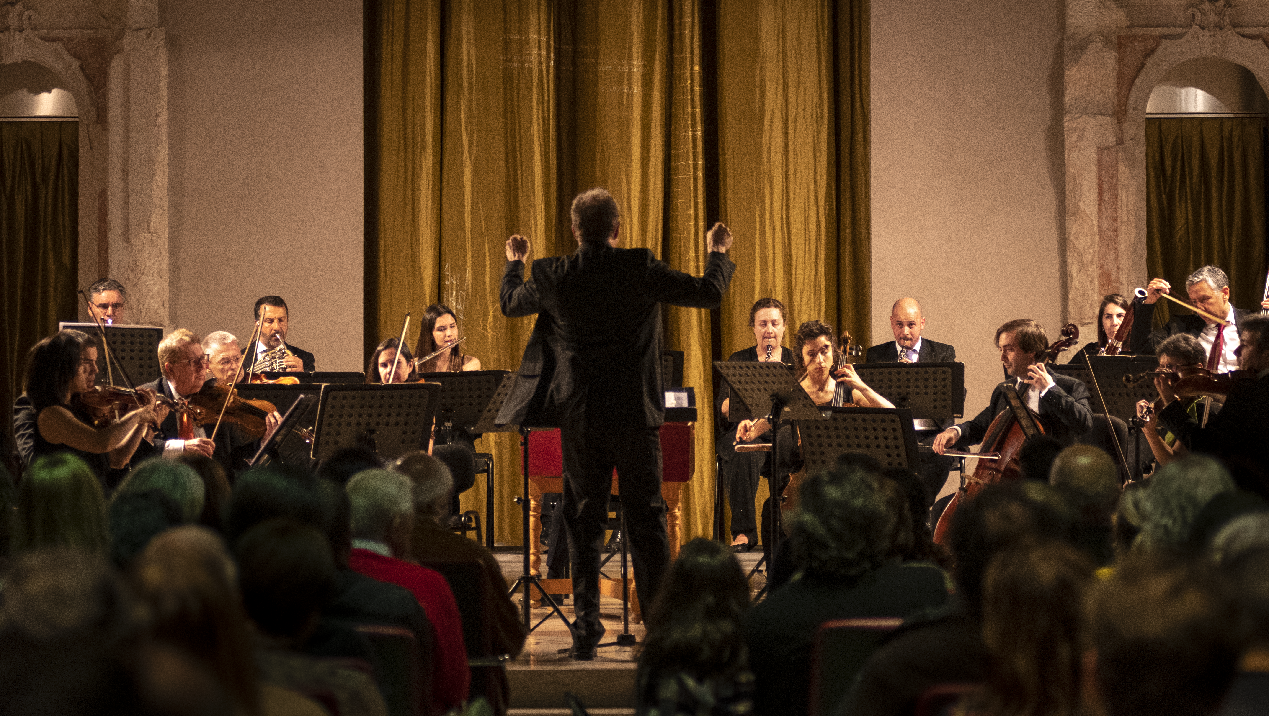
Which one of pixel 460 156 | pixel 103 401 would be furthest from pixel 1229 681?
pixel 460 156

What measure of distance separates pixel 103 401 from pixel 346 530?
2.67 m

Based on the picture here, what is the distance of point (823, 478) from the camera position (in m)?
2.21

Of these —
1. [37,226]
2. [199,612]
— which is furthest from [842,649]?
[37,226]

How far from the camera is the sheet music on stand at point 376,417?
15.0 ft

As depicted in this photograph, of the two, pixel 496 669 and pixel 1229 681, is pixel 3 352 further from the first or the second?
pixel 1229 681

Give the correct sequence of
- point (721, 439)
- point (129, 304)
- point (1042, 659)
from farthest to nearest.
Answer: point (129, 304) < point (721, 439) < point (1042, 659)

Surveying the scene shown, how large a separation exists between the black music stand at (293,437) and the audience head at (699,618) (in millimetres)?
2386

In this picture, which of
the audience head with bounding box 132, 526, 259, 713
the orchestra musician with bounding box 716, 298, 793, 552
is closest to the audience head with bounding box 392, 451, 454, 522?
the audience head with bounding box 132, 526, 259, 713

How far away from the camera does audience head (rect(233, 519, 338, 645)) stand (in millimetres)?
1520

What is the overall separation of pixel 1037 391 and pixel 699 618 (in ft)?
12.5

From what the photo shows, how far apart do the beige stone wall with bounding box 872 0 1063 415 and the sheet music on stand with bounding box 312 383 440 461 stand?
3.90 metres

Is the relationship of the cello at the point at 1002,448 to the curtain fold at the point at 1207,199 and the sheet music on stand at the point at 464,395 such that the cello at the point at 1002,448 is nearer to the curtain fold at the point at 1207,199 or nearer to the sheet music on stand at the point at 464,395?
the sheet music on stand at the point at 464,395

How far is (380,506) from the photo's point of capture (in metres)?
2.57

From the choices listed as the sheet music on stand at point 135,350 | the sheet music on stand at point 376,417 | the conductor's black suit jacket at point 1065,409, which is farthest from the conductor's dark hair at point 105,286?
the conductor's black suit jacket at point 1065,409
